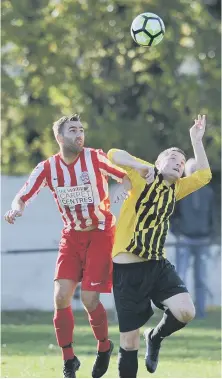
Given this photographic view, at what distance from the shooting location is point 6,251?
692 inches

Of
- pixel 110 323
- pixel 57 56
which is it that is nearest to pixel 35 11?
pixel 57 56

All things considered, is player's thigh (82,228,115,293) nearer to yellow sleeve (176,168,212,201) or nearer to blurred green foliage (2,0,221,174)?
yellow sleeve (176,168,212,201)

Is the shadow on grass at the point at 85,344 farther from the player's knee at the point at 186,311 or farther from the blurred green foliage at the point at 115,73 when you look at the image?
the blurred green foliage at the point at 115,73

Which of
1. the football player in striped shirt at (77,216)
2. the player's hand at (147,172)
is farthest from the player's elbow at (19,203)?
the player's hand at (147,172)

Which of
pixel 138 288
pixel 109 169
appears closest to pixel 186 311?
pixel 138 288

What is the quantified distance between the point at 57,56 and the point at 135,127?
199 cm

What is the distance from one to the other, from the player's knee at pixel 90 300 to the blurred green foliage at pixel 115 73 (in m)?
11.3

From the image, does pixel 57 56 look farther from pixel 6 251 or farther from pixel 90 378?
pixel 90 378

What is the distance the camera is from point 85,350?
41.0ft

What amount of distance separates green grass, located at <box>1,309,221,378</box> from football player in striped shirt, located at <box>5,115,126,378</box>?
1.03m

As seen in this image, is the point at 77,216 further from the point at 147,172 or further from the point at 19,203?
the point at 147,172

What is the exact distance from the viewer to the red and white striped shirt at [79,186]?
9117mm

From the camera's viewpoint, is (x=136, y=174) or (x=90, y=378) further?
(x=90, y=378)

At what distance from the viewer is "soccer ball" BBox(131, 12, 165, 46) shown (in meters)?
10.3
